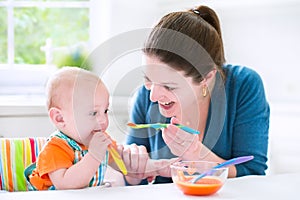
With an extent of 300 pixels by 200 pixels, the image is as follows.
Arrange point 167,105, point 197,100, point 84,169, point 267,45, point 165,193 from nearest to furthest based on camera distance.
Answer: point 165,193
point 84,169
point 167,105
point 197,100
point 267,45

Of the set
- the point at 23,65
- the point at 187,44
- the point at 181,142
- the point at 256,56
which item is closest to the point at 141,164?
the point at 181,142

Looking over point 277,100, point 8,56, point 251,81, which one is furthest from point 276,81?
point 8,56

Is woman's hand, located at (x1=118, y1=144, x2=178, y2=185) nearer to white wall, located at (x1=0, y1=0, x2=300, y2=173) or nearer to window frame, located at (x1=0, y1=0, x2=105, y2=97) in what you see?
Result: white wall, located at (x1=0, y1=0, x2=300, y2=173)

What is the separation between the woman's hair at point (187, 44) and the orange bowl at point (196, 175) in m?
0.33

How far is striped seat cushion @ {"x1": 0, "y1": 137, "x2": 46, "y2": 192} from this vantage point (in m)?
1.48

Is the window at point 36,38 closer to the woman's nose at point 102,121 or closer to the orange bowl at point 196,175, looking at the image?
the woman's nose at point 102,121

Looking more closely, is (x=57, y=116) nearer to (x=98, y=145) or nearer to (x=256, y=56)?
(x=98, y=145)

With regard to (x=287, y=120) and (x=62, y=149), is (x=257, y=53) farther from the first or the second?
(x=62, y=149)

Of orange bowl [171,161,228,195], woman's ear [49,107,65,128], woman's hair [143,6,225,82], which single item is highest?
woman's hair [143,6,225,82]

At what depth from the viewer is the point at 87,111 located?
4.22ft

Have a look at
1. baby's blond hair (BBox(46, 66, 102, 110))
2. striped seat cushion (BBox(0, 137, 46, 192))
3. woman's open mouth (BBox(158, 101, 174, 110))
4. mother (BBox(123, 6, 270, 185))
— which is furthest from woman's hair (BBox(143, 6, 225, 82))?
striped seat cushion (BBox(0, 137, 46, 192))

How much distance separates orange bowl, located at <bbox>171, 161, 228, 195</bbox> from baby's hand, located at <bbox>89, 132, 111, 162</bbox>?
0.19 m

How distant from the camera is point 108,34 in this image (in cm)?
228

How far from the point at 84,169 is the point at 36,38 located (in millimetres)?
1418
